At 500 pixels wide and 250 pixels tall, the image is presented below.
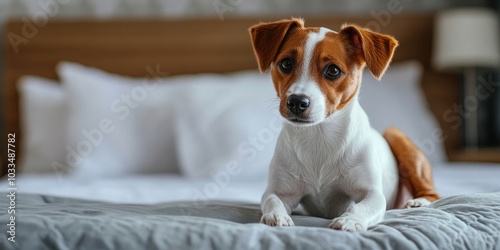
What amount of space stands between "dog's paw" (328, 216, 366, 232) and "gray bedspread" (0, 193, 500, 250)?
0.07ft

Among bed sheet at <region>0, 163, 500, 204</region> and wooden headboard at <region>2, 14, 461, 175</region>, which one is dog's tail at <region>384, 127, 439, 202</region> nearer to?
bed sheet at <region>0, 163, 500, 204</region>

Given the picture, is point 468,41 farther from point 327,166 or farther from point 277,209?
point 277,209

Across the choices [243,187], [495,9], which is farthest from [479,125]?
[243,187]

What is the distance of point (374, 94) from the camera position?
273cm

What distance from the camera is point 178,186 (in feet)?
7.24

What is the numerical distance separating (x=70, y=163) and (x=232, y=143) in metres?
0.79

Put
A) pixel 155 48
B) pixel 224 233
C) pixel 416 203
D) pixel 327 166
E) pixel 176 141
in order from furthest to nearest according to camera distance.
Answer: pixel 155 48 → pixel 176 141 → pixel 416 203 → pixel 327 166 → pixel 224 233

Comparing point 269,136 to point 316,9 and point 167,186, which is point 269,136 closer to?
point 167,186

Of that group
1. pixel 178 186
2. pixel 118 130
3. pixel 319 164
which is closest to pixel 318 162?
pixel 319 164

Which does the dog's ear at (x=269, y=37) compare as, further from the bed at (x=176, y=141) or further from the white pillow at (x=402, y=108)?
the white pillow at (x=402, y=108)

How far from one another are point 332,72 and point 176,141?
1.53 meters

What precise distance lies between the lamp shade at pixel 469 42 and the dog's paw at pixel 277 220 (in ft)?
7.04

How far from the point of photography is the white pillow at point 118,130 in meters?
2.62

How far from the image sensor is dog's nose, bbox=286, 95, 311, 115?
111 cm
